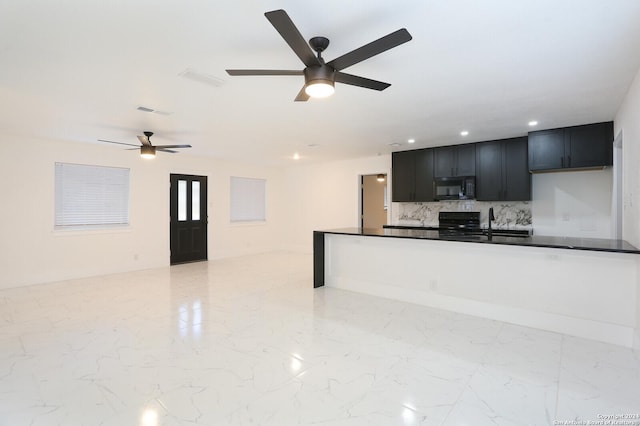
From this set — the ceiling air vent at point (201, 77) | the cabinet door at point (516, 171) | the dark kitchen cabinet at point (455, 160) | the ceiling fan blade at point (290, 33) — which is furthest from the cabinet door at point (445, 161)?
the ceiling fan blade at point (290, 33)

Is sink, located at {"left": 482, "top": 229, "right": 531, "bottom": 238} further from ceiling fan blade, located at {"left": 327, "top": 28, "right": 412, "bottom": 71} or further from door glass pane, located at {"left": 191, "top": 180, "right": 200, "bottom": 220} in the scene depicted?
door glass pane, located at {"left": 191, "top": 180, "right": 200, "bottom": 220}

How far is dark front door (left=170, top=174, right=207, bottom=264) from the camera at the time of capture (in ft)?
23.5

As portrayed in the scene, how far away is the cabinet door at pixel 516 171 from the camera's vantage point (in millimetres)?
5348

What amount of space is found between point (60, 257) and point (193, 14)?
18.0 feet

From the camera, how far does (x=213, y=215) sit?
7789 millimetres

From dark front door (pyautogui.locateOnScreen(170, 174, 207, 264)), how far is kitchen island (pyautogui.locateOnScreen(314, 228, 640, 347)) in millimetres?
3999

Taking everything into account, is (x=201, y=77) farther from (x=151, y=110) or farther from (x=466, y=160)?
(x=466, y=160)

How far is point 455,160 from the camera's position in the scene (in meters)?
6.05

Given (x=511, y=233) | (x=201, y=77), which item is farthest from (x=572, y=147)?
(x=201, y=77)

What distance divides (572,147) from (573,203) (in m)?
1.06

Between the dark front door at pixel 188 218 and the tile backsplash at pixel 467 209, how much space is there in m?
4.34

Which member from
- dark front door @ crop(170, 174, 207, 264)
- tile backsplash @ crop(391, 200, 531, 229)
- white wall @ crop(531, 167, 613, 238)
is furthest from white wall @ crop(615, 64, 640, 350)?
dark front door @ crop(170, 174, 207, 264)

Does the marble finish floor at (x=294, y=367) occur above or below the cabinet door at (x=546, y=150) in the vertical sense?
below

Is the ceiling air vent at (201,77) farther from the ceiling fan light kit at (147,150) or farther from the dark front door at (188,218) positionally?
the dark front door at (188,218)
